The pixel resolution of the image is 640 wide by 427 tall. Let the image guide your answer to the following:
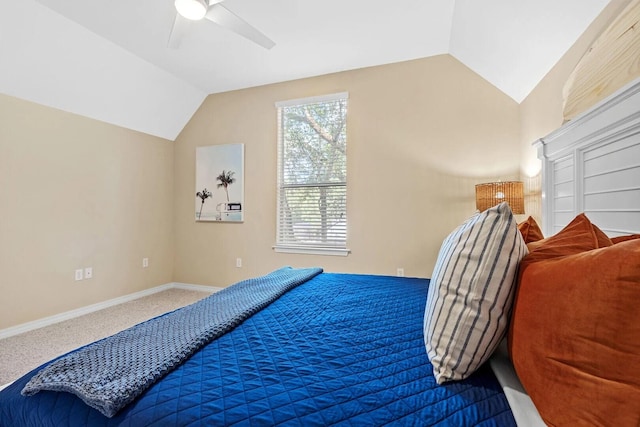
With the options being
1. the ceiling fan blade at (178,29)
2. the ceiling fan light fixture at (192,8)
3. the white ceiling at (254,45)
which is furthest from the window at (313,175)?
the ceiling fan light fixture at (192,8)

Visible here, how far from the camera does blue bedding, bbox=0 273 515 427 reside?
714mm

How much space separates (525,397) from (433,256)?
2685 millimetres

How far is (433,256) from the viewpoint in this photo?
331 cm

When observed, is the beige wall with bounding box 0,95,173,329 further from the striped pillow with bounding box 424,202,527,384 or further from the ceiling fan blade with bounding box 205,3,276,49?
the striped pillow with bounding box 424,202,527,384

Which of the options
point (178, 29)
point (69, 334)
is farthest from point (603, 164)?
point (69, 334)

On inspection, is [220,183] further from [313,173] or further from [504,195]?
[504,195]

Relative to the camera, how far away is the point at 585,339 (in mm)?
560

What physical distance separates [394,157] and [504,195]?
3.91ft

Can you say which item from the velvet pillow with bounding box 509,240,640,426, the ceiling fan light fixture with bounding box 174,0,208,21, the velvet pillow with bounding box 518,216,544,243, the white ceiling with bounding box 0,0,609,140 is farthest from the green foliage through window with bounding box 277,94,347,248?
the velvet pillow with bounding box 509,240,640,426

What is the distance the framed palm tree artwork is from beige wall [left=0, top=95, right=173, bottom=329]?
547 mm

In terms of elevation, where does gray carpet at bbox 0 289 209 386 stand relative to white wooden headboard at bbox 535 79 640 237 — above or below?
below

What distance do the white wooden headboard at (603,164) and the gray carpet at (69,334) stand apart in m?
3.65

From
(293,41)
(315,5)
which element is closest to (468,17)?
(315,5)

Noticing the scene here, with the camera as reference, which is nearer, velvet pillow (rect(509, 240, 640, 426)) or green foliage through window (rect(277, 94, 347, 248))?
velvet pillow (rect(509, 240, 640, 426))
